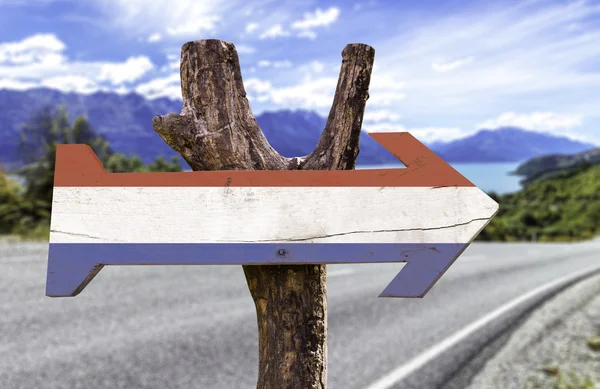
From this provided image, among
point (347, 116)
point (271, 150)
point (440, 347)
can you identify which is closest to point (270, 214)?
point (271, 150)

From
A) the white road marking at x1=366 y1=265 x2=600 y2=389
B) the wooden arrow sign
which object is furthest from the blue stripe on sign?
the white road marking at x1=366 y1=265 x2=600 y2=389

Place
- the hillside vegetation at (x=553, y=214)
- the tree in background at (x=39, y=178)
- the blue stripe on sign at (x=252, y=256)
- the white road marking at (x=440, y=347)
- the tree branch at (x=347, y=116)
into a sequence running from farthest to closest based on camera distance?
1. the hillside vegetation at (x=553, y=214)
2. the tree in background at (x=39, y=178)
3. the white road marking at (x=440, y=347)
4. the tree branch at (x=347, y=116)
5. the blue stripe on sign at (x=252, y=256)

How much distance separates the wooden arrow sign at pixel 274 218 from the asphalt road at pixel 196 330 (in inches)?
117

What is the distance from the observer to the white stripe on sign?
1.55 metres

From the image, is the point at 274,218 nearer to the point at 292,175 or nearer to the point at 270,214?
the point at 270,214

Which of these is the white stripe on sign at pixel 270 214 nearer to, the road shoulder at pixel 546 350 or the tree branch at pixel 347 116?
the tree branch at pixel 347 116

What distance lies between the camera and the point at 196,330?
5691 mm

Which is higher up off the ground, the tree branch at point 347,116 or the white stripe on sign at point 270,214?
the tree branch at point 347,116

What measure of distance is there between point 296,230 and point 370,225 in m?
0.22

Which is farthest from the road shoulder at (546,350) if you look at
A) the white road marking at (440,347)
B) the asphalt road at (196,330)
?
the white road marking at (440,347)

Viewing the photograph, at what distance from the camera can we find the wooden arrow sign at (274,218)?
155 centimetres

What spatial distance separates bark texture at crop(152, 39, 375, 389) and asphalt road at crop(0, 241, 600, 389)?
9.36 ft

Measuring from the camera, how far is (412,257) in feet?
5.17

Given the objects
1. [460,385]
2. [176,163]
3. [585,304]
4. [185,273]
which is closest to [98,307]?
[185,273]
